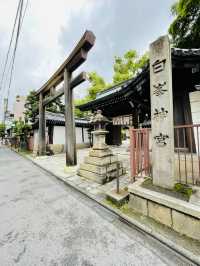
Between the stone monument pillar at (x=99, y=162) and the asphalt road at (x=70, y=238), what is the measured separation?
1084 mm

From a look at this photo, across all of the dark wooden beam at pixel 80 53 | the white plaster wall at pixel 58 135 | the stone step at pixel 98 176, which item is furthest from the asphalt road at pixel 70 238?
the white plaster wall at pixel 58 135

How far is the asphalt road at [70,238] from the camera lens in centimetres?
185

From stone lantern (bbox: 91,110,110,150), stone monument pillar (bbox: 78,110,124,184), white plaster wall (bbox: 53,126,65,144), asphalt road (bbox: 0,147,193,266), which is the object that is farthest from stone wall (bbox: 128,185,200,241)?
white plaster wall (bbox: 53,126,65,144)

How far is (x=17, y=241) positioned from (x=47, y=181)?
3.23 m

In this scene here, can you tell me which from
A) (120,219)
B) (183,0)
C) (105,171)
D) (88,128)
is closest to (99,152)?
(105,171)

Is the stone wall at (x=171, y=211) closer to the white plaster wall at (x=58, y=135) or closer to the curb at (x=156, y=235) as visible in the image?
the curb at (x=156, y=235)

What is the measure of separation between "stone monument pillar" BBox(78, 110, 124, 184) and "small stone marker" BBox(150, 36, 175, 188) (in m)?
1.85

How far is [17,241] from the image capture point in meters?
2.22

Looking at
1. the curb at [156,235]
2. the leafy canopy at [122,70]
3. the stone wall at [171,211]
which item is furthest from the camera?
the leafy canopy at [122,70]

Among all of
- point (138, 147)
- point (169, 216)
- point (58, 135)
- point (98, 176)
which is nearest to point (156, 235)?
point (169, 216)

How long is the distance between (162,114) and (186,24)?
9.40 meters

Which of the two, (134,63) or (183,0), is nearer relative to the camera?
(183,0)

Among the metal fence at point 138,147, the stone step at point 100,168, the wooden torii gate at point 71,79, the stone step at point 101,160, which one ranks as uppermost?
the wooden torii gate at point 71,79

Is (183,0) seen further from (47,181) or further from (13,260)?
(13,260)
